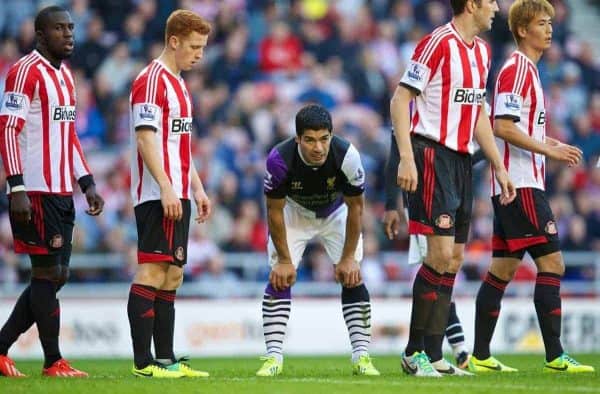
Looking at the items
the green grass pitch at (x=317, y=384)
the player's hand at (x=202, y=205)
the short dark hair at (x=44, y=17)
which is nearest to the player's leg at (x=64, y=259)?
the green grass pitch at (x=317, y=384)

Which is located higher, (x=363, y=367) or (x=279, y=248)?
(x=279, y=248)

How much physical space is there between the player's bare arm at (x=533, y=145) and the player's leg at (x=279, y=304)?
157cm

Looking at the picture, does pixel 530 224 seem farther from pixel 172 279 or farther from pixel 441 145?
pixel 172 279

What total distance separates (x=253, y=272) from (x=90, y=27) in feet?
15.5

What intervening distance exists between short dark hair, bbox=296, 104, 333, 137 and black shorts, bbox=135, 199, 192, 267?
104 centimetres

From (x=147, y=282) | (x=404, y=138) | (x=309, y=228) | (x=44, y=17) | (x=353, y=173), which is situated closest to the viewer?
(x=404, y=138)

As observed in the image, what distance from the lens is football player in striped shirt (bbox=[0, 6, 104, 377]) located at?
32.0ft

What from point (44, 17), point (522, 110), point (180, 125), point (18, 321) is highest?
point (44, 17)

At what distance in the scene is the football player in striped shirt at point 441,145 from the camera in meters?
9.22

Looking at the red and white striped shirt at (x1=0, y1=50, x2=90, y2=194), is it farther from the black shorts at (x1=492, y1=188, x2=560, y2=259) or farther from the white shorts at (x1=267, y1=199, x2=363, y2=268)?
the black shorts at (x1=492, y1=188, x2=560, y2=259)

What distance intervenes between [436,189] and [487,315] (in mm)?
1729

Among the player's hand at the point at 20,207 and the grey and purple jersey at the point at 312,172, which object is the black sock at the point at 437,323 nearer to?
the grey and purple jersey at the point at 312,172

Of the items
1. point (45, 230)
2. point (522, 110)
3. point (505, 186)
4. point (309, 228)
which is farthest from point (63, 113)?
point (522, 110)

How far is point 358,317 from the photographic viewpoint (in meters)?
9.83
